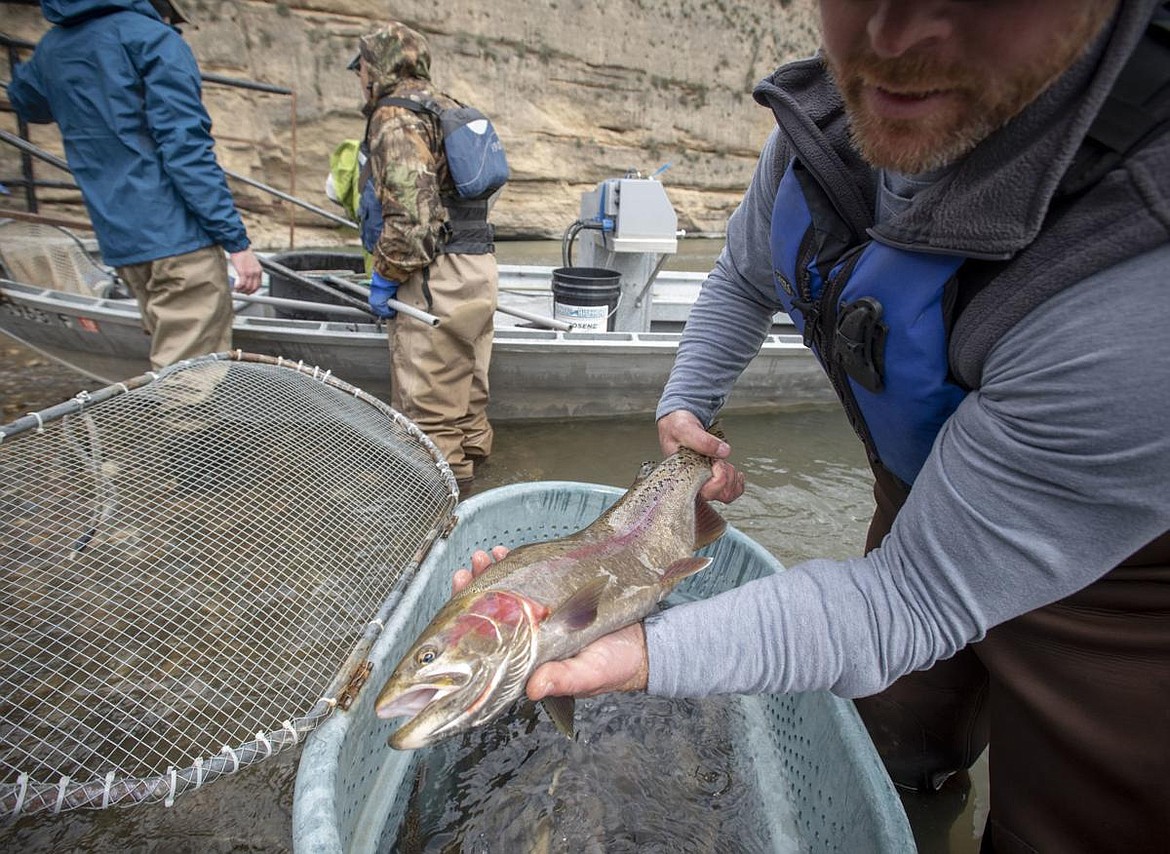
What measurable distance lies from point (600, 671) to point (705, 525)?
1.23m

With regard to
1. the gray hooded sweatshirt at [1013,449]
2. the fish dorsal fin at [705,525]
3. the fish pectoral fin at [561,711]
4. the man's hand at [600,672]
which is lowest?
the fish pectoral fin at [561,711]

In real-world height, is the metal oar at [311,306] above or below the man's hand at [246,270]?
below

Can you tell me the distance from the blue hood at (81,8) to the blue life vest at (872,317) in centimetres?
423

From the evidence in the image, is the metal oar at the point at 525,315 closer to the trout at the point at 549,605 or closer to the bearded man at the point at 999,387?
the trout at the point at 549,605

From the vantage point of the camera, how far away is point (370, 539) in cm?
310

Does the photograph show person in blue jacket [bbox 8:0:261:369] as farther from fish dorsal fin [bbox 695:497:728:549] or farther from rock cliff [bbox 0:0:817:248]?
rock cliff [bbox 0:0:817:248]

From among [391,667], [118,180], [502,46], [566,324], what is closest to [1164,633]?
[391,667]

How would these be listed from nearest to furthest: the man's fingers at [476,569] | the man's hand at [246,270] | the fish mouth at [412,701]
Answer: the fish mouth at [412,701]
the man's fingers at [476,569]
the man's hand at [246,270]

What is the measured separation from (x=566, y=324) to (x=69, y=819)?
4688 mm

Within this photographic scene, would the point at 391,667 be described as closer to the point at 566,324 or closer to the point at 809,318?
the point at 809,318

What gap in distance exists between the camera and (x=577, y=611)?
1.87m

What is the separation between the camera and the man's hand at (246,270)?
4.52 meters

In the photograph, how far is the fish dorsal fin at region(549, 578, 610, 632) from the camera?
1853 millimetres

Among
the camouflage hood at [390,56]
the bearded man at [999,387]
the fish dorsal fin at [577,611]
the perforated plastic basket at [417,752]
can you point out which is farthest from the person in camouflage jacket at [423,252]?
the fish dorsal fin at [577,611]
